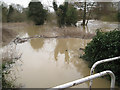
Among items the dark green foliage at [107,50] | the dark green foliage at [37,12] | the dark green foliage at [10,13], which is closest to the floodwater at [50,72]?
the dark green foliage at [107,50]

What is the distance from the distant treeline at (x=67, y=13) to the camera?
11922mm

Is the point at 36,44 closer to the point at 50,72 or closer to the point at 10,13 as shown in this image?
the point at 50,72

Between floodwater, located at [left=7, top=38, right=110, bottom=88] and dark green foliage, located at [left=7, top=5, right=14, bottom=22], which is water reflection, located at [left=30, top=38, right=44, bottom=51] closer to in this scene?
floodwater, located at [left=7, top=38, right=110, bottom=88]

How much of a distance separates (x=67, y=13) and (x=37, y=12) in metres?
5.08

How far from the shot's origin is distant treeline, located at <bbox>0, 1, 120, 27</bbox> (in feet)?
39.1

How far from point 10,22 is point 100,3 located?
41.3 feet

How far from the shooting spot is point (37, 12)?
605 inches

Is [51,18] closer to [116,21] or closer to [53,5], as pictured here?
[53,5]

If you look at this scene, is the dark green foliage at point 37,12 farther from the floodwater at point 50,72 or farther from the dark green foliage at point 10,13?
the floodwater at point 50,72

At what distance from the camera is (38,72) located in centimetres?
342

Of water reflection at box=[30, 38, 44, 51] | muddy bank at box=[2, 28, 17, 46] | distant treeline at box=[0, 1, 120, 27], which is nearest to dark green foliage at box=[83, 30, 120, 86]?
water reflection at box=[30, 38, 44, 51]

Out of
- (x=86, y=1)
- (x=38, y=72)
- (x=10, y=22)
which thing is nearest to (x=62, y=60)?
(x=38, y=72)

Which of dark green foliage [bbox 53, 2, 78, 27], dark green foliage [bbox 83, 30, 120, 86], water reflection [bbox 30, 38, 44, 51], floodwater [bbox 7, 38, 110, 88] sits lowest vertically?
floodwater [bbox 7, 38, 110, 88]

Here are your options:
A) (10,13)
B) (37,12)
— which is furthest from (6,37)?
(10,13)
